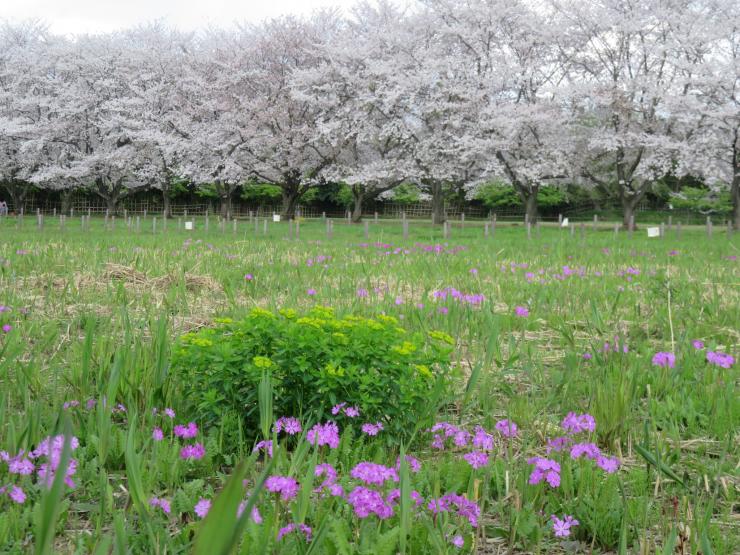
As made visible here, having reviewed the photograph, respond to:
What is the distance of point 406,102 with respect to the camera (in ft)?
92.3

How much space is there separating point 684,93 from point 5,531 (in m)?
30.8

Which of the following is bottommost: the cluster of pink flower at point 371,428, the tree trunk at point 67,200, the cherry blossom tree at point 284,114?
the cluster of pink flower at point 371,428

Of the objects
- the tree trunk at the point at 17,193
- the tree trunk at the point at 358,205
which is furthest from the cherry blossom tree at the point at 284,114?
the tree trunk at the point at 17,193

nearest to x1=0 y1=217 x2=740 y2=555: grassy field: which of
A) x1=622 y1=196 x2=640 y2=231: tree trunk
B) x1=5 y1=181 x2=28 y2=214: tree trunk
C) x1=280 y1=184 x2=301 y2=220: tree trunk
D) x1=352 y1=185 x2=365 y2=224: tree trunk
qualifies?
x1=622 y1=196 x2=640 y2=231: tree trunk

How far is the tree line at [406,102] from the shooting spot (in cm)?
2652

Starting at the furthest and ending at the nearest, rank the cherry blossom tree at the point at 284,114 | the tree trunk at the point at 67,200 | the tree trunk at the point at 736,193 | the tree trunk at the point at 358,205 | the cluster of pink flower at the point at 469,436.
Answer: the tree trunk at the point at 67,200, the tree trunk at the point at 358,205, the cherry blossom tree at the point at 284,114, the tree trunk at the point at 736,193, the cluster of pink flower at the point at 469,436

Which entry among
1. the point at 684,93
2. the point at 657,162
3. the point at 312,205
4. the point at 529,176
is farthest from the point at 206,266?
the point at 312,205

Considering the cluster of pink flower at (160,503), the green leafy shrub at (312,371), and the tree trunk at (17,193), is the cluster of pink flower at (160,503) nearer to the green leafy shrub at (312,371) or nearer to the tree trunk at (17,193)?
the green leafy shrub at (312,371)

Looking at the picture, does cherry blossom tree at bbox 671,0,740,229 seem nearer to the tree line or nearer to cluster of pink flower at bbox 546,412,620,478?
the tree line

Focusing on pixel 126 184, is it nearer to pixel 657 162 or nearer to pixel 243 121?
pixel 243 121

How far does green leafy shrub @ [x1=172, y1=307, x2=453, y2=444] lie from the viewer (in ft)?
7.09

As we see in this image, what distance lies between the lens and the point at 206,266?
7242mm

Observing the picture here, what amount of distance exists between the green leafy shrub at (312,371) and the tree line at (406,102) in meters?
25.2

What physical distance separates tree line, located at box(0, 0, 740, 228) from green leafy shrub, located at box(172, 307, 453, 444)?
82.6ft
